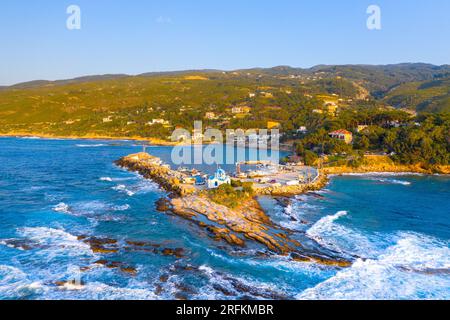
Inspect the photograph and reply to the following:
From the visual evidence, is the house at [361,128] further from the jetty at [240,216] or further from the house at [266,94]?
the house at [266,94]

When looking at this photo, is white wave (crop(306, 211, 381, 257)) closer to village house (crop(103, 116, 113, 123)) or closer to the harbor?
the harbor

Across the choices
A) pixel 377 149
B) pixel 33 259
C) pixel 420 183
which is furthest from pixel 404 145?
pixel 33 259

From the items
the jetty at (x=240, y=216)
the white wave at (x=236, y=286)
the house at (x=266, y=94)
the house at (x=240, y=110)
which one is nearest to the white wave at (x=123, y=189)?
the jetty at (x=240, y=216)

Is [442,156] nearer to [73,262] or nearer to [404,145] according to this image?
[404,145]

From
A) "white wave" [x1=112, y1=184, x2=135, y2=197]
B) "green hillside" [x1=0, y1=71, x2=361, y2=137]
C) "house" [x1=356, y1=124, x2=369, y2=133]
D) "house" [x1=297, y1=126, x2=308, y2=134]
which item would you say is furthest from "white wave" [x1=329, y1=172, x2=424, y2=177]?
"green hillside" [x1=0, y1=71, x2=361, y2=137]

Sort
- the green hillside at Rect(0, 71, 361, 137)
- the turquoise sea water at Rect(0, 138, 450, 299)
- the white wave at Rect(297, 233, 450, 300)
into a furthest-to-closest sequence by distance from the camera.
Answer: the green hillside at Rect(0, 71, 361, 137), the turquoise sea water at Rect(0, 138, 450, 299), the white wave at Rect(297, 233, 450, 300)
